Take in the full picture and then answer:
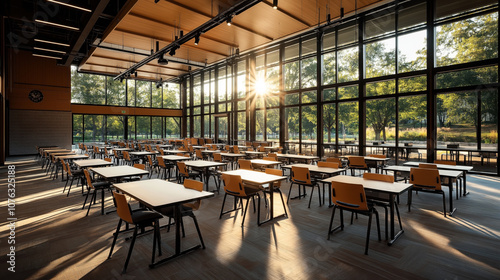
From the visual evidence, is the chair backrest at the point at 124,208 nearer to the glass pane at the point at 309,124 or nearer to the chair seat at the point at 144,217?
the chair seat at the point at 144,217

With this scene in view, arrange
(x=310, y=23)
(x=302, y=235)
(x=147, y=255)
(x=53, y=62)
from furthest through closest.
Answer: (x=53, y=62), (x=310, y=23), (x=302, y=235), (x=147, y=255)

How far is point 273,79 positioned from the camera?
13.9m

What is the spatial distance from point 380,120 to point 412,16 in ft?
12.7

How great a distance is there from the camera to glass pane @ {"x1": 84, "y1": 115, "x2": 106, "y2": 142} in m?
18.0

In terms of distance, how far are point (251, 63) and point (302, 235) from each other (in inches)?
516

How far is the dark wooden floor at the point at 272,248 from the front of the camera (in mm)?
2750

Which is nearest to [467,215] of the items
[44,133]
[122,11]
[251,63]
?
[122,11]

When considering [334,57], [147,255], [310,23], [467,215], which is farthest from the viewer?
[334,57]

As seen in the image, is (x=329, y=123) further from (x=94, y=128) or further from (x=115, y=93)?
(x=94, y=128)

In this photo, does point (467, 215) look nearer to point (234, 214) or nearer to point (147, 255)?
point (234, 214)

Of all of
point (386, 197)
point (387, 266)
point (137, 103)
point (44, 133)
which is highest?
point (137, 103)

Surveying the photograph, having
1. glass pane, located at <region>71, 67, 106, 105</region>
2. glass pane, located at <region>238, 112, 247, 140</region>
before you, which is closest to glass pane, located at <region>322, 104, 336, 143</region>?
glass pane, located at <region>238, 112, 247, 140</region>

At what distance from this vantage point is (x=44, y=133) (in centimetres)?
1537

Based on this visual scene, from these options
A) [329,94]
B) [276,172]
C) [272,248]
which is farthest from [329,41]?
[272,248]
